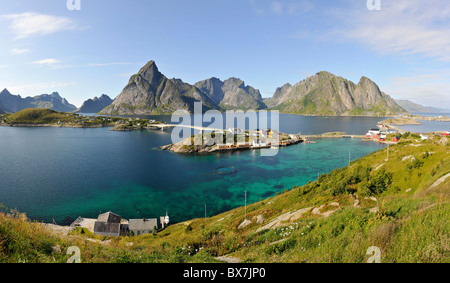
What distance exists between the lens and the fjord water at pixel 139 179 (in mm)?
39469

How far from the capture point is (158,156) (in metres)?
82.6

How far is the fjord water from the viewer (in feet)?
129

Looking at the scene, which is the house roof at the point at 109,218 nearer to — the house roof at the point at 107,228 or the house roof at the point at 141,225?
the house roof at the point at 107,228

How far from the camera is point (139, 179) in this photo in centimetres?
5556

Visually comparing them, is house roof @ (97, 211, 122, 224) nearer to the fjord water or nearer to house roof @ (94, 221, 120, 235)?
house roof @ (94, 221, 120, 235)

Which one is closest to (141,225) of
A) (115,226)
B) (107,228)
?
(115,226)

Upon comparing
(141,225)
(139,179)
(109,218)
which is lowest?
(141,225)

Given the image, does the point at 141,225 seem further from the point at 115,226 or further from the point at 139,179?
the point at 139,179

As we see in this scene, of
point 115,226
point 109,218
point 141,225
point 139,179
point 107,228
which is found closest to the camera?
point 107,228

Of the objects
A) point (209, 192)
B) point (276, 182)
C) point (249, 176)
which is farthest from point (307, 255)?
point (249, 176)

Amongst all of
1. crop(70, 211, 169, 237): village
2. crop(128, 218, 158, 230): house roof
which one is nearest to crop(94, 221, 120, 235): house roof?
crop(70, 211, 169, 237): village

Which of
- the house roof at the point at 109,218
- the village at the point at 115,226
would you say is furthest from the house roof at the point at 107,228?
the house roof at the point at 109,218

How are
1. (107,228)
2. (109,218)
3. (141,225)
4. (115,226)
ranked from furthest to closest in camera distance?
(141,225) → (109,218) → (115,226) → (107,228)
